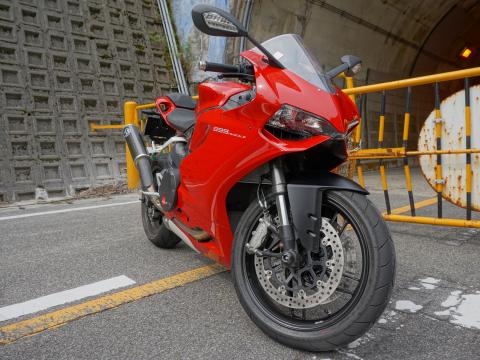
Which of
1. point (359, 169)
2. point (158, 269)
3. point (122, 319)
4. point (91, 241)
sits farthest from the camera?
point (359, 169)

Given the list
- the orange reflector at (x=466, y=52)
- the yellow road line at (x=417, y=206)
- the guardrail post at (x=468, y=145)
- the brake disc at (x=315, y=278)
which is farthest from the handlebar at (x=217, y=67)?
the orange reflector at (x=466, y=52)

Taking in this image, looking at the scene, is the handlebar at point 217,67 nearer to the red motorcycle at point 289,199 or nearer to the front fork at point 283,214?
the red motorcycle at point 289,199

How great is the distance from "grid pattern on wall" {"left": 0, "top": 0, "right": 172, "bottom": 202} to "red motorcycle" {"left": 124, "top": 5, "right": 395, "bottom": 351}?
5.49 meters

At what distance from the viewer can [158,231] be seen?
9.52ft

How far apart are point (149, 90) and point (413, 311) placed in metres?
7.78

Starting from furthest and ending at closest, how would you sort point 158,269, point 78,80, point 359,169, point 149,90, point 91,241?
point 149,90 < point 78,80 < point 359,169 < point 91,241 < point 158,269

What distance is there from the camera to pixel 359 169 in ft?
12.2

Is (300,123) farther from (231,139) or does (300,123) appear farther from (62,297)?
(62,297)

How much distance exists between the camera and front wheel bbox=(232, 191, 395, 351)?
1.39m

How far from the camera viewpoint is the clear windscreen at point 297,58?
160cm

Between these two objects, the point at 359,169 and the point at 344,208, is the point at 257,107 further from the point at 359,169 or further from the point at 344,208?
the point at 359,169

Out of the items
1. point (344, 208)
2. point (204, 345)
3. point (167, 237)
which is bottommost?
point (204, 345)

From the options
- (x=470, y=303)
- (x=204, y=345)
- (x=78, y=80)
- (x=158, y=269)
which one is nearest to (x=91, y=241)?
(x=158, y=269)

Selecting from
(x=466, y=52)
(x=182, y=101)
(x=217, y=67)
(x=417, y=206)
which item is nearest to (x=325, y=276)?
(x=217, y=67)
